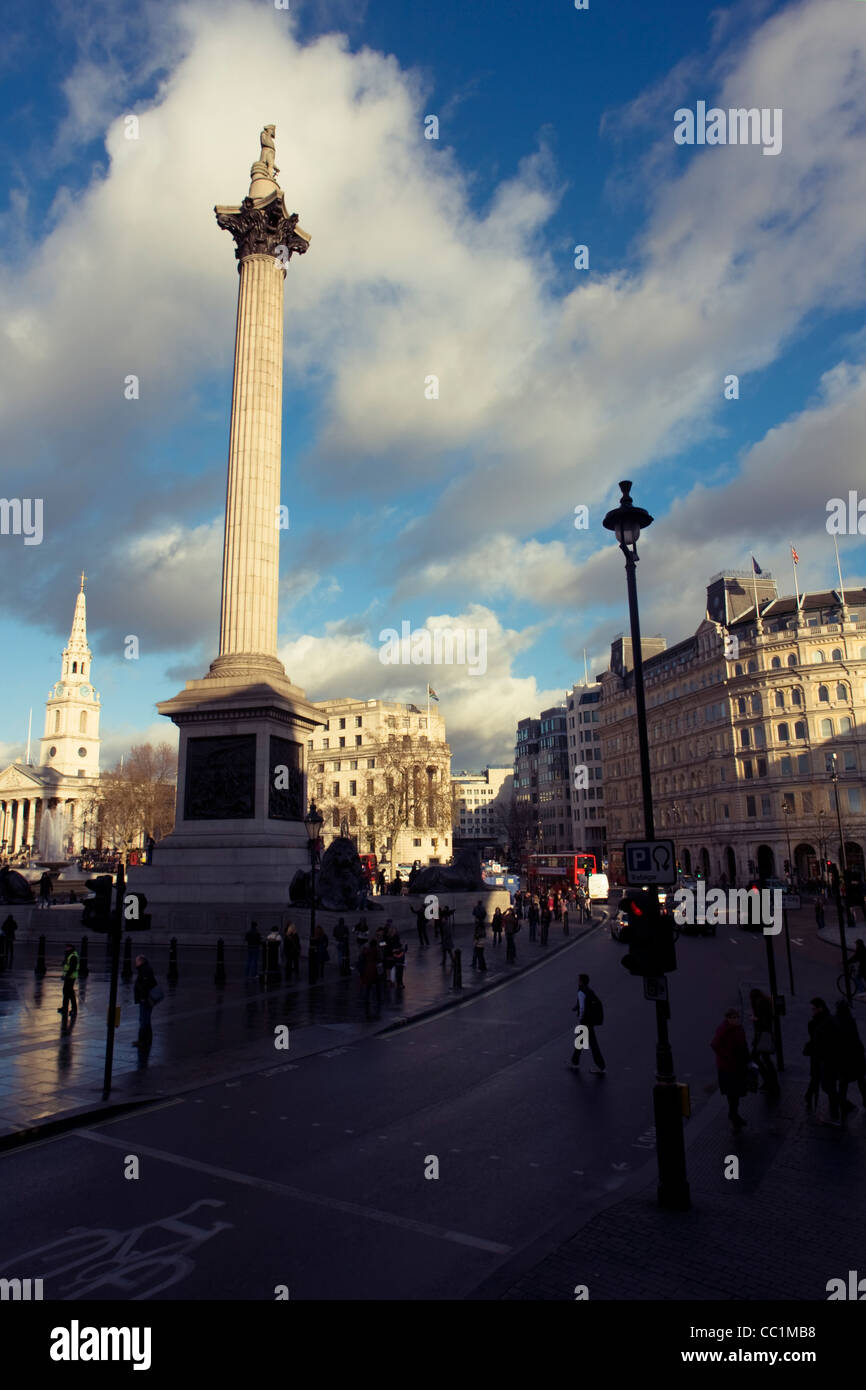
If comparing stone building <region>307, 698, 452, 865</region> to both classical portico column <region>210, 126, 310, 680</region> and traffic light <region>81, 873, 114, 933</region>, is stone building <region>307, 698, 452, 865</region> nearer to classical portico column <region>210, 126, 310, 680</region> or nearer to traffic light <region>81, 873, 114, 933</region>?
classical portico column <region>210, 126, 310, 680</region>

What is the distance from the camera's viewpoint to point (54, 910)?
3453cm

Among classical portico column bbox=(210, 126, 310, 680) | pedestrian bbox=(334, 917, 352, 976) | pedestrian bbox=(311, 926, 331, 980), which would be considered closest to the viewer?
pedestrian bbox=(311, 926, 331, 980)

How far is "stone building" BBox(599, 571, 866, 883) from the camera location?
72250 millimetres

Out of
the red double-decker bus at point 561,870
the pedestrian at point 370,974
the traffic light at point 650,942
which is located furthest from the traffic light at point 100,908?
the red double-decker bus at point 561,870

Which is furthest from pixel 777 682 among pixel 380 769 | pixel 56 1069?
pixel 56 1069

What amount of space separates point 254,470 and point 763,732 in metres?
57.7

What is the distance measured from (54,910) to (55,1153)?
27697 mm

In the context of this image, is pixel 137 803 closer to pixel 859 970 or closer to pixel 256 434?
pixel 256 434

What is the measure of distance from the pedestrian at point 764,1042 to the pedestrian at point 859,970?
8.36 meters

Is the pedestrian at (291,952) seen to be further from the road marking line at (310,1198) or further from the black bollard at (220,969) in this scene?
the road marking line at (310,1198)

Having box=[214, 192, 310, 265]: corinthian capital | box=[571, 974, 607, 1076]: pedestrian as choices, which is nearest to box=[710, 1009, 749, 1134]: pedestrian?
box=[571, 974, 607, 1076]: pedestrian

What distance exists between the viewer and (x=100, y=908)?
13281 mm

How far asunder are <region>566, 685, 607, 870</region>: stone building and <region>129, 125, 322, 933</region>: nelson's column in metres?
85.7
